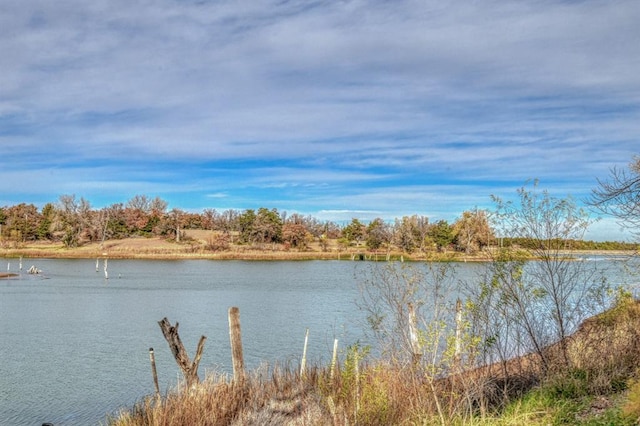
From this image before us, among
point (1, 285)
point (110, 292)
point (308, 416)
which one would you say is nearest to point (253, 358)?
point (308, 416)

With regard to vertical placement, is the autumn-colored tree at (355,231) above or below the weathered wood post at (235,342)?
above

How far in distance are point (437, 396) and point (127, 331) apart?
2388 cm

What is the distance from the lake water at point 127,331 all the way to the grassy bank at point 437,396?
1.73 meters

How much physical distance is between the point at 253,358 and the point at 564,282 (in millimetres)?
14149

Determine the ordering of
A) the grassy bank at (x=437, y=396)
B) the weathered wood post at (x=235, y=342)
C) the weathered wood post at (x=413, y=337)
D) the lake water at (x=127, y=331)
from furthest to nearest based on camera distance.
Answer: the lake water at (x=127, y=331), the weathered wood post at (x=235, y=342), the weathered wood post at (x=413, y=337), the grassy bank at (x=437, y=396)

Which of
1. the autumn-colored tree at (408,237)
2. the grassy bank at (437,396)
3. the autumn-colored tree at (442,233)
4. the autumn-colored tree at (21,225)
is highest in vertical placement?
the autumn-colored tree at (21,225)

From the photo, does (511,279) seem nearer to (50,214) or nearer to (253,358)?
(253,358)

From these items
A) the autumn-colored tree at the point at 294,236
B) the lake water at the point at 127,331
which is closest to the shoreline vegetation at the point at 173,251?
the autumn-colored tree at the point at 294,236

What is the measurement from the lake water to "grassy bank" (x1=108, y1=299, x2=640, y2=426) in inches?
68.3

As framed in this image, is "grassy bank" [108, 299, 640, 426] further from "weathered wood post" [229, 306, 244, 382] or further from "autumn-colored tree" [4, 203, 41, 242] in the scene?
"autumn-colored tree" [4, 203, 41, 242]

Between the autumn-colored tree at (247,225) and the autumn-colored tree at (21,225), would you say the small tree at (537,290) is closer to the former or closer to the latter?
the autumn-colored tree at (247,225)

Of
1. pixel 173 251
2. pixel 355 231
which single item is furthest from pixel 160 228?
pixel 355 231

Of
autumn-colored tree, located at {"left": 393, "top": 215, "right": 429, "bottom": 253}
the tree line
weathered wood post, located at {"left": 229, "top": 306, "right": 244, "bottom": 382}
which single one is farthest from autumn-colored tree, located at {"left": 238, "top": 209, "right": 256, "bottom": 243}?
weathered wood post, located at {"left": 229, "top": 306, "right": 244, "bottom": 382}

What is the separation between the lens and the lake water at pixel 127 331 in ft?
60.2
